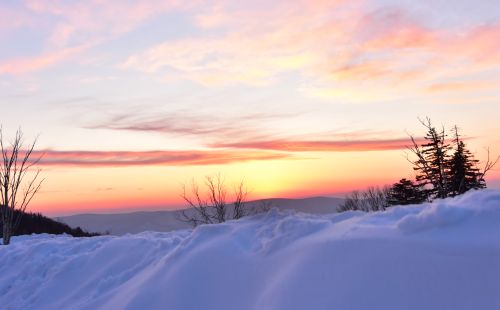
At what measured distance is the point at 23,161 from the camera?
51.3ft

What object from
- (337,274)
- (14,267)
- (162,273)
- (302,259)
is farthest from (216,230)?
(14,267)

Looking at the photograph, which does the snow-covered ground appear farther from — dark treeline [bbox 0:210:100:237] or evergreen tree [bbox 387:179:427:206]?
evergreen tree [bbox 387:179:427:206]

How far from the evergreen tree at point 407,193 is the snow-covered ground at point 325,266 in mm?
38616

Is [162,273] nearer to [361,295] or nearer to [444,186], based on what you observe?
[361,295]

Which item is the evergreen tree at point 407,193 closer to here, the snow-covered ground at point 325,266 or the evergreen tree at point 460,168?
the evergreen tree at point 460,168

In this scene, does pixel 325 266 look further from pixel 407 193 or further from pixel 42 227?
pixel 407 193

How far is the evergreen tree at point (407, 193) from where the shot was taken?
4097 centimetres

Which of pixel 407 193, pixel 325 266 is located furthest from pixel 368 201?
pixel 325 266

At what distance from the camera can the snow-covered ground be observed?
282cm

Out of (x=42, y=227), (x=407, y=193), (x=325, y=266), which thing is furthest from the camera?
(x=407, y=193)

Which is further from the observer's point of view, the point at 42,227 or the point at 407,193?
the point at 407,193

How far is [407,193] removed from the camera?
139 ft

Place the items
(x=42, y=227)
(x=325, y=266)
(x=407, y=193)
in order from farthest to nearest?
(x=407, y=193)
(x=42, y=227)
(x=325, y=266)

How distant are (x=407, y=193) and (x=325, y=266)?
41712 mm
